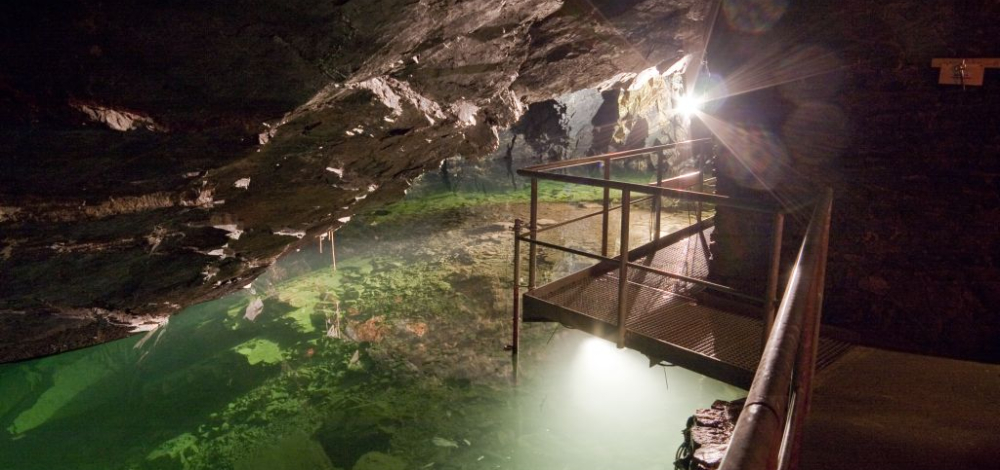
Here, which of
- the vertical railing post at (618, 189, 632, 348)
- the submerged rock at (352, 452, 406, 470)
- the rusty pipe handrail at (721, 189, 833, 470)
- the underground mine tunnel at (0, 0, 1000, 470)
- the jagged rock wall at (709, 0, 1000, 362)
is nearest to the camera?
the rusty pipe handrail at (721, 189, 833, 470)

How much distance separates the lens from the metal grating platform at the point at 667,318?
388 centimetres

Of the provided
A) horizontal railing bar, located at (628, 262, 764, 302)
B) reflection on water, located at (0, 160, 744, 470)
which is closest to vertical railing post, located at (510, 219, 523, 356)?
reflection on water, located at (0, 160, 744, 470)

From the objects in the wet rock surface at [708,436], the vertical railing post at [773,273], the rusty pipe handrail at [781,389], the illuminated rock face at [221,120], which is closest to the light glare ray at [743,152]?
the vertical railing post at [773,273]

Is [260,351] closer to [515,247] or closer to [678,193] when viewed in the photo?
[515,247]

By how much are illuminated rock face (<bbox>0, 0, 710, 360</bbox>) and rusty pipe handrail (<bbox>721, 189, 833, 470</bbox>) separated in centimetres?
320

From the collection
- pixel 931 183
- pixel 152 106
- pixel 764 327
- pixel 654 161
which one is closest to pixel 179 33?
pixel 152 106

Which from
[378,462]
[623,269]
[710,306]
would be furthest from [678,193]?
[378,462]

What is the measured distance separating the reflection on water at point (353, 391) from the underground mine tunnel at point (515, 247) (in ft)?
0.13

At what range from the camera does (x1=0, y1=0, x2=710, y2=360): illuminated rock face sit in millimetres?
3260

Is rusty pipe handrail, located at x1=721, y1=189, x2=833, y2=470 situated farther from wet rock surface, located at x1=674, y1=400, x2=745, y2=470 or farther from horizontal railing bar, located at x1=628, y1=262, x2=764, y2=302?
wet rock surface, located at x1=674, y1=400, x2=745, y2=470

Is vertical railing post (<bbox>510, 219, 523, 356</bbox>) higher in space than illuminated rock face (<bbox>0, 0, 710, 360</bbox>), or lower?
lower

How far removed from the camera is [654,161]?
18.7m

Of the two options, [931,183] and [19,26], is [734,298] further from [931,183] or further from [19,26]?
[19,26]

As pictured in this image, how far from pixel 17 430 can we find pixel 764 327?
6912 mm
